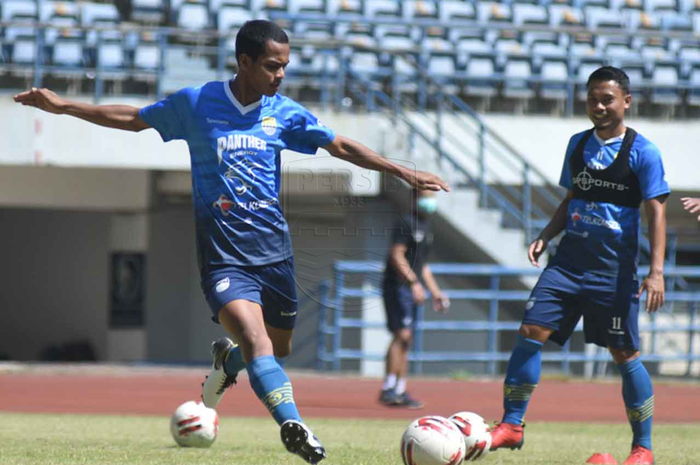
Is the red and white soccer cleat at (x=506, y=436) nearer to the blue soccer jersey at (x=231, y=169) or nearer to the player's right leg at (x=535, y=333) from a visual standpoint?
the player's right leg at (x=535, y=333)

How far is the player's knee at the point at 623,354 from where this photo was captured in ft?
21.7

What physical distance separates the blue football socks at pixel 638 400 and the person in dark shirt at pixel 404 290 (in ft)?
14.9

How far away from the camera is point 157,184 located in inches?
758

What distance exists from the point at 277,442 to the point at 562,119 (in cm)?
1186

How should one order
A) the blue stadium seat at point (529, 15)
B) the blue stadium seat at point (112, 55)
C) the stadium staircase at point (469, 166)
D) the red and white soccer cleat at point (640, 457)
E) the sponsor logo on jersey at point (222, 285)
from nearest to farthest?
the sponsor logo on jersey at point (222, 285)
the red and white soccer cleat at point (640, 457)
the stadium staircase at point (469, 166)
the blue stadium seat at point (112, 55)
the blue stadium seat at point (529, 15)

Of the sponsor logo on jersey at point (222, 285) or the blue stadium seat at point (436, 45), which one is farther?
the blue stadium seat at point (436, 45)

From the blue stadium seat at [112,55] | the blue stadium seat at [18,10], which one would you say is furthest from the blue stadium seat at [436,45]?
the blue stadium seat at [18,10]

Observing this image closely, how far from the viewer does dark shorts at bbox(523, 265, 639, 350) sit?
21.6 ft

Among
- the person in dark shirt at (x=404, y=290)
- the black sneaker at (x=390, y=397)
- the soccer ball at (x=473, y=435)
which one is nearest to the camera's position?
the soccer ball at (x=473, y=435)

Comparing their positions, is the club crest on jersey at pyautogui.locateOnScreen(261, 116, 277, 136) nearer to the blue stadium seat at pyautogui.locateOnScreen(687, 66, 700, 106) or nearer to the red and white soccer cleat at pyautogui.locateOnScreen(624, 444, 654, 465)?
the red and white soccer cleat at pyautogui.locateOnScreen(624, 444, 654, 465)

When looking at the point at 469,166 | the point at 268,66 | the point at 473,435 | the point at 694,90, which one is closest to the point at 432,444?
the point at 473,435

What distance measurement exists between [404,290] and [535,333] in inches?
188

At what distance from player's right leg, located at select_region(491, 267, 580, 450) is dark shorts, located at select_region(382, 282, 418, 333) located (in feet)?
15.4

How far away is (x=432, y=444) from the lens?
18.4 feet
